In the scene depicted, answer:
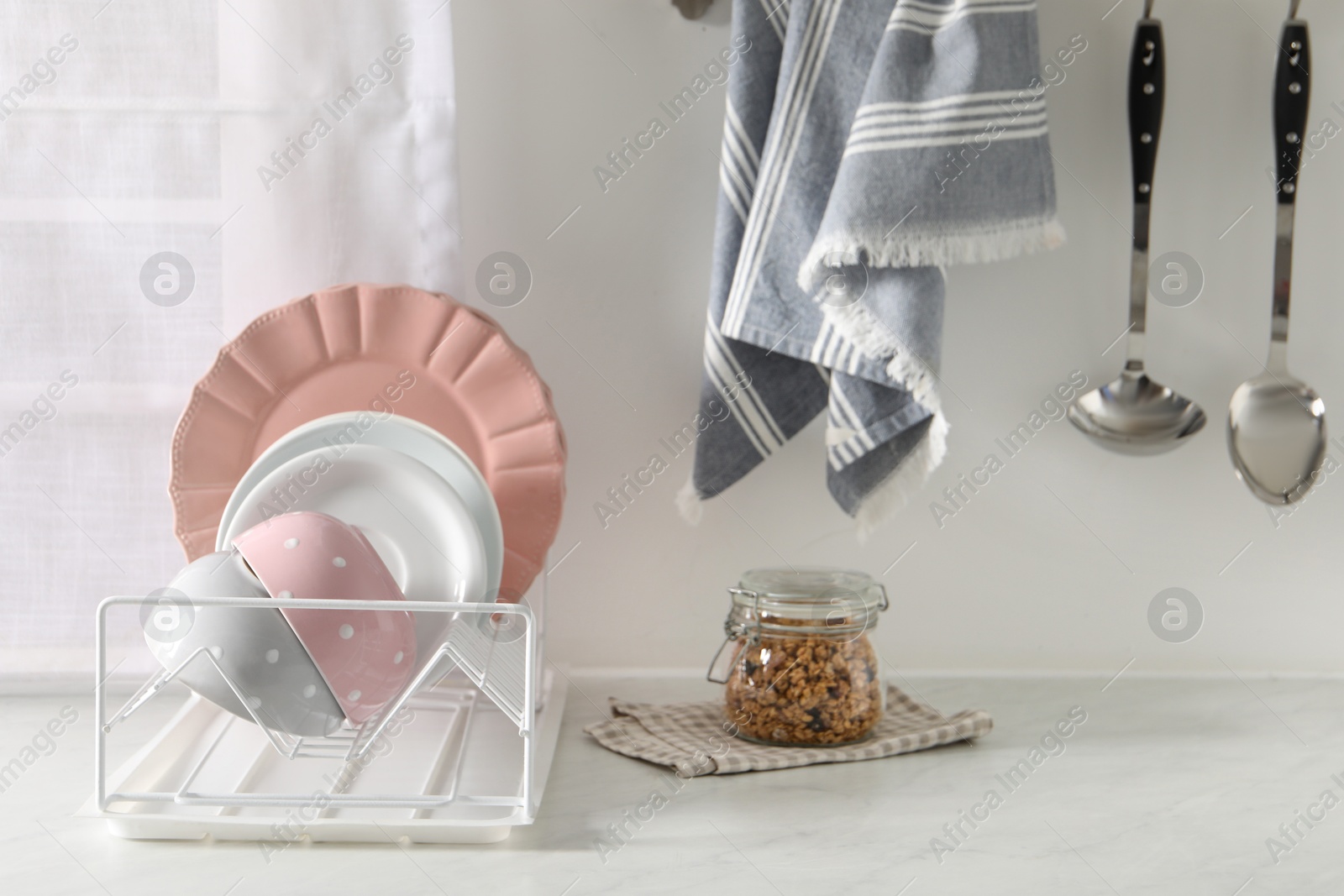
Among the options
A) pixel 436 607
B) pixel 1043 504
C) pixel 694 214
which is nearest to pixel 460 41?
pixel 694 214

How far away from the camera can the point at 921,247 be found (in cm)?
77

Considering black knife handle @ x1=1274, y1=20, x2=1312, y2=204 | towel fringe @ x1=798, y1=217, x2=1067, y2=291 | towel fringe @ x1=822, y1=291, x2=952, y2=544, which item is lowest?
towel fringe @ x1=822, y1=291, x2=952, y2=544

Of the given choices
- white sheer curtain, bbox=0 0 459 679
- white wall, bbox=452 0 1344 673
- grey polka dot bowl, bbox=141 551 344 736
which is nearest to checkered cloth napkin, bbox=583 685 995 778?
white wall, bbox=452 0 1344 673

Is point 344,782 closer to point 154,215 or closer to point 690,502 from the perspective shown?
point 690,502

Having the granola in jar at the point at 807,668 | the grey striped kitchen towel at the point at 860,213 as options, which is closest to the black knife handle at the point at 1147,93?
the grey striped kitchen towel at the point at 860,213

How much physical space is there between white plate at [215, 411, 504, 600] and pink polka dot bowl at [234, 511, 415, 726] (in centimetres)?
10

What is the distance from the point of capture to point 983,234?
788 millimetres

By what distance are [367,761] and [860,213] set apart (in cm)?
51

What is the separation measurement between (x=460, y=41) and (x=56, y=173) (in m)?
0.33

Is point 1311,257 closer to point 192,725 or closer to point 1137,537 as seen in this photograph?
point 1137,537

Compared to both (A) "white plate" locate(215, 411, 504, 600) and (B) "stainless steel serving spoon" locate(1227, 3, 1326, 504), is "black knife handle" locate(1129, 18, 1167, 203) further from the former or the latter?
(A) "white plate" locate(215, 411, 504, 600)

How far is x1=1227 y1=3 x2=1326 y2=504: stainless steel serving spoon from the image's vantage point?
872 millimetres

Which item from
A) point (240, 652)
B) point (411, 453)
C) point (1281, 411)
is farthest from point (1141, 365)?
point (240, 652)

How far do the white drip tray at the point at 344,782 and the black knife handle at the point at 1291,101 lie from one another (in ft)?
2.41
